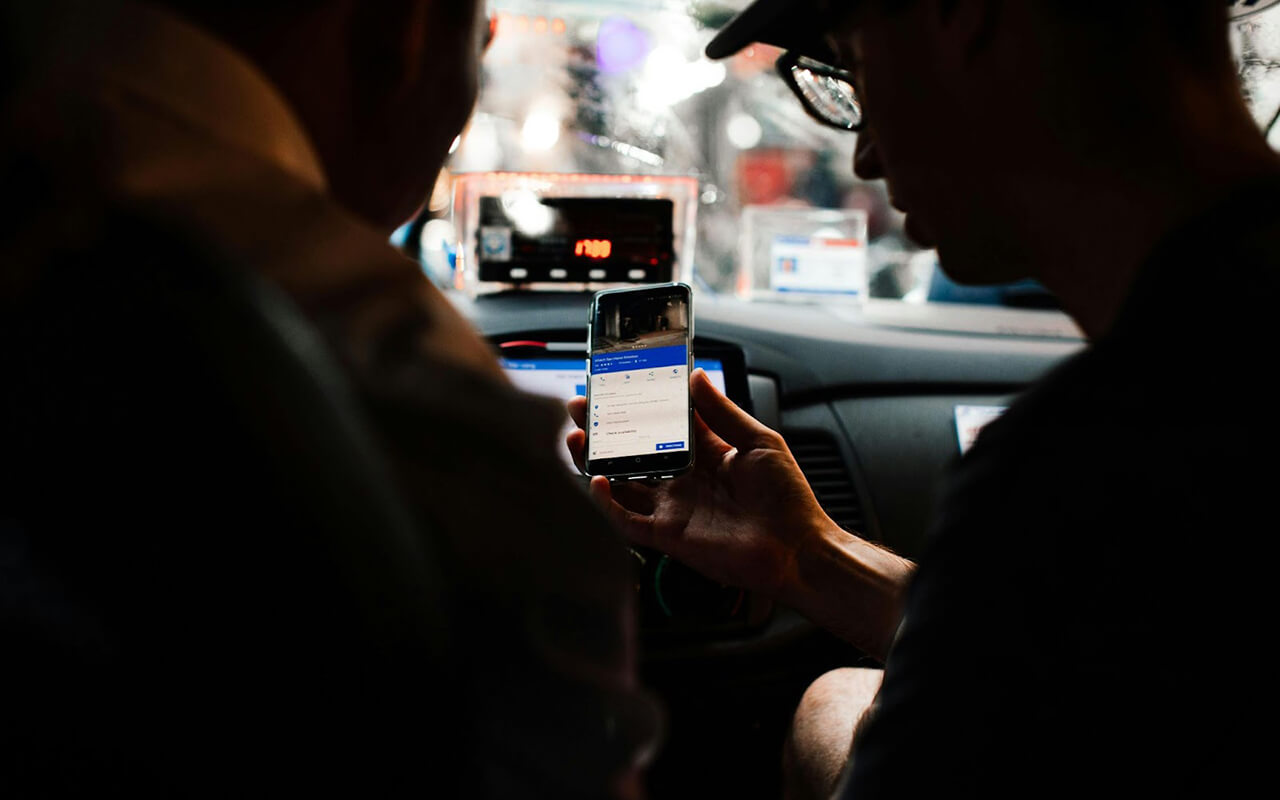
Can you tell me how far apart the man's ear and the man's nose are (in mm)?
177

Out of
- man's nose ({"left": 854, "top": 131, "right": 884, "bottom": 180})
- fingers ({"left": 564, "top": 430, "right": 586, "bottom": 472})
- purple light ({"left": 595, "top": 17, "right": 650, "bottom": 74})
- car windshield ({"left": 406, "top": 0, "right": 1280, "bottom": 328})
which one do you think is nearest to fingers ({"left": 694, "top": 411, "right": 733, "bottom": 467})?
fingers ({"left": 564, "top": 430, "right": 586, "bottom": 472})

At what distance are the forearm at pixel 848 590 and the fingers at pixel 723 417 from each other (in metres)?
0.15

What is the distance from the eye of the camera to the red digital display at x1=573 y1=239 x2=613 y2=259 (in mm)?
1637

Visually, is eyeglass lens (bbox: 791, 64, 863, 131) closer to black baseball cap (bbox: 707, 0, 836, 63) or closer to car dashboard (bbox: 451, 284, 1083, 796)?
black baseball cap (bbox: 707, 0, 836, 63)

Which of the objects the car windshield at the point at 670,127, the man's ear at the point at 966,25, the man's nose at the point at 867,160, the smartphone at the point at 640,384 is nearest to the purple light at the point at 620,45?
the car windshield at the point at 670,127

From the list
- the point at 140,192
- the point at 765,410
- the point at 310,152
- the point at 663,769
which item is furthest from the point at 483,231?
the point at 140,192

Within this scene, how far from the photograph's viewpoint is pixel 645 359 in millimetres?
1220

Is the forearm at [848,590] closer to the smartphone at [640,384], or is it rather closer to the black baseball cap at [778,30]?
the smartphone at [640,384]

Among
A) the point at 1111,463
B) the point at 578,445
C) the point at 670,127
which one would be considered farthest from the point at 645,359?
the point at 670,127

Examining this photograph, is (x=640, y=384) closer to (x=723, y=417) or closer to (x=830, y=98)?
(x=723, y=417)

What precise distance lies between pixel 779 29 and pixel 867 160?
143 millimetres

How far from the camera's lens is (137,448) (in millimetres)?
364

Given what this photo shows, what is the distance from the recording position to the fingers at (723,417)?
110cm

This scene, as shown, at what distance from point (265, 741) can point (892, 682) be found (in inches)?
12.7
